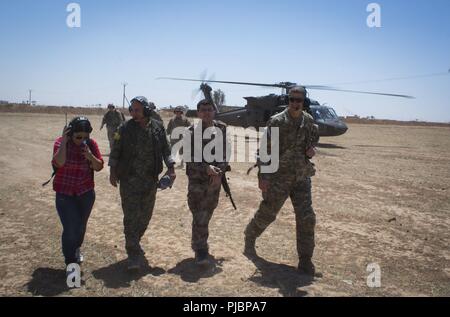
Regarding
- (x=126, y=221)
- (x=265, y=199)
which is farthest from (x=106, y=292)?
(x=265, y=199)

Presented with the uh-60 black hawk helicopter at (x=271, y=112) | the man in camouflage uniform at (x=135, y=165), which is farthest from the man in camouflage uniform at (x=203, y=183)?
the uh-60 black hawk helicopter at (x=271, y=112)

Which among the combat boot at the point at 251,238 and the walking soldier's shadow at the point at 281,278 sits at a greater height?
the combat boot at the point at 251,238

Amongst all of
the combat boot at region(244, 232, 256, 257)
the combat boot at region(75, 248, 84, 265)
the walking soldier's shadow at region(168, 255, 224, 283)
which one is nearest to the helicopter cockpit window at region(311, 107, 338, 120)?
the combat boot at region(244, 232, 256, 257)

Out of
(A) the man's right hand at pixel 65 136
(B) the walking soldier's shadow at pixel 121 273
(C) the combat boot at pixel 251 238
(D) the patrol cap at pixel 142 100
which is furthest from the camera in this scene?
(C) the combat boot at pixel 251 238

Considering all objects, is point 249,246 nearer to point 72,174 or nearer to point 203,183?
point 203,183

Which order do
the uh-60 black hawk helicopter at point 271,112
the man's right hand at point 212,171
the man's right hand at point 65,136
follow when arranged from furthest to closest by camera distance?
1. the uh-60 black hawk helicopter at point 271,112
2. the man's right hand at point 212,171
3. the man's right hand at point 65,136

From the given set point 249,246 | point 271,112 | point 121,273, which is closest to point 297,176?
point 249,246

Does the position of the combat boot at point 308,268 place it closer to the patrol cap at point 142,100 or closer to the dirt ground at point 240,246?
the dirt ground at point 240,246

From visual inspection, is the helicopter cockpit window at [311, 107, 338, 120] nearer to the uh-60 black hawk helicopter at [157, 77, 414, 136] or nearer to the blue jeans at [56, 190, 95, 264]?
the uh-60 black hawk helicopter at [157, 77, 414, 136]

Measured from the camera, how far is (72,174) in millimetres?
4066

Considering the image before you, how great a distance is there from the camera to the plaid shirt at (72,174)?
13.2 ft

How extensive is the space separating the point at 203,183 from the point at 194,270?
3.42 ft

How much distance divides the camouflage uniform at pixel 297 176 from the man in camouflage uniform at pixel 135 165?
4.46 feet

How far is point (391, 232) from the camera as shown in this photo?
592cm
